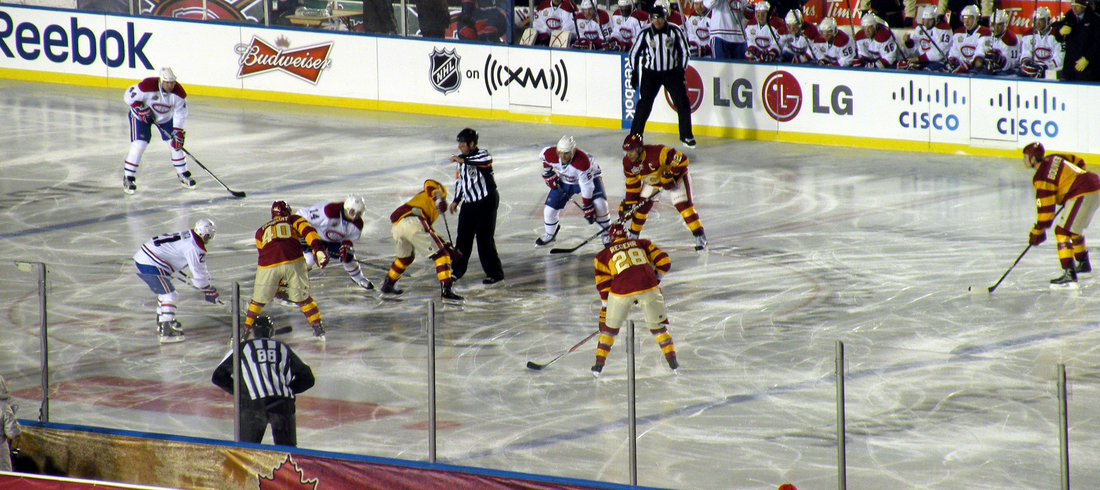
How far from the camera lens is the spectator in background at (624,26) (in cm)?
1728

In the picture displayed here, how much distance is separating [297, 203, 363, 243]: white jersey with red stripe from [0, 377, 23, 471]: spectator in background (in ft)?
11.8

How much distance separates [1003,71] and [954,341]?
21.1 feet

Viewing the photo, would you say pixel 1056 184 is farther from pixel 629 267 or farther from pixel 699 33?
pixel 699 33

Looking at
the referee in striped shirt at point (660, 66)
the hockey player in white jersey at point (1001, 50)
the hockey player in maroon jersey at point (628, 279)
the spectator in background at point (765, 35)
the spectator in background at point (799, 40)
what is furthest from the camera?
the spectator in background at point (765, 35)

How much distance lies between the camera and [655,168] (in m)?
11.3

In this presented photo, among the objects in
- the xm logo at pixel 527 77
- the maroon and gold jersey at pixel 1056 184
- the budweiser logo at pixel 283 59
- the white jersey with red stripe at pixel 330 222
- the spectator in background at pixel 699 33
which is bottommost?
the white jersey with red stripe at pixel 330 222

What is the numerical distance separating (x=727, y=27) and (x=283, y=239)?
29.1 ft

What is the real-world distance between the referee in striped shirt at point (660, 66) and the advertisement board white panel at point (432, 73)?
2.71 meters

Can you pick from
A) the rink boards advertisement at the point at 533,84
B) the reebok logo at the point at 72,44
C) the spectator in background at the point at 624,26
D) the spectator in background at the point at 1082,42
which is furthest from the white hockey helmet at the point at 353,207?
the reebok logo at the point at 72,44

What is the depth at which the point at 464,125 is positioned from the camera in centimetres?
1730

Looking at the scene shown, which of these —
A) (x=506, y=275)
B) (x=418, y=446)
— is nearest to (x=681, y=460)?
(x=418, y=446)

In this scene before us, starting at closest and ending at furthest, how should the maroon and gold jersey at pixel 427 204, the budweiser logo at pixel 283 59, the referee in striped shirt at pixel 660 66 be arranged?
the maroon and gold jersey at pixel 427 204
the referee in striped shirt at pixel 660 66
the budweiser logo at pixel 283 59

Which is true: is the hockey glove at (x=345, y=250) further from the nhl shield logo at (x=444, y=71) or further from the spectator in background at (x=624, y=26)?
the nhl shield logo at (x=444, y=71)

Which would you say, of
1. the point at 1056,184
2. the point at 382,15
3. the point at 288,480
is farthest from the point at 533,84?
the point at 288,480
